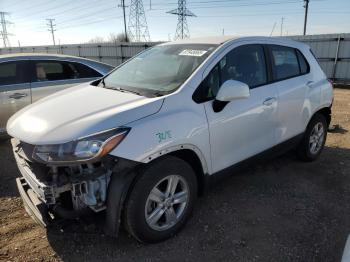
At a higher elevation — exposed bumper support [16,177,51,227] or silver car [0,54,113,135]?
silver car [0,54,113,135]

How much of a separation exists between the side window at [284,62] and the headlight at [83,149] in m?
2.39

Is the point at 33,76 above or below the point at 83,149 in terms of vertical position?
below

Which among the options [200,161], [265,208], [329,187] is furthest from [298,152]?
[200,161]

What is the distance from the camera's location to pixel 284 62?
442 centimetres

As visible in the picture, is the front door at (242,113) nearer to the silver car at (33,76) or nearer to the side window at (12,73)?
the silver car at (33,76)

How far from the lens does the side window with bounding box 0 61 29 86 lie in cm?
565

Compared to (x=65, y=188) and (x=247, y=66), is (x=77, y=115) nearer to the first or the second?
(x=65, y=188)

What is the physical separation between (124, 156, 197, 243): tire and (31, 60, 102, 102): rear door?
370cm

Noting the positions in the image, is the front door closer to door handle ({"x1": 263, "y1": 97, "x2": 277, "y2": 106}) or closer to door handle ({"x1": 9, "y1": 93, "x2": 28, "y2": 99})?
door handle ({"x1": 263, "y1": 97, "x2": 277, "y2": 106})

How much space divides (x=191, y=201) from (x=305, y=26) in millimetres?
35681

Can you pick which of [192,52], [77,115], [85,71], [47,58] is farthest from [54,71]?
[77,115]

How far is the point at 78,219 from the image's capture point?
2857 millimetres

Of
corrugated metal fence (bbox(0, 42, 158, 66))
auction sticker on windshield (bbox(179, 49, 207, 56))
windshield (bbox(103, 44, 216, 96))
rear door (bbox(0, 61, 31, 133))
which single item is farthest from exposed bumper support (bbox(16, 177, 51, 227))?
corrugated metal fence (bbox(0, 42, 158, 66))

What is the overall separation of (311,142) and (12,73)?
487 cm
